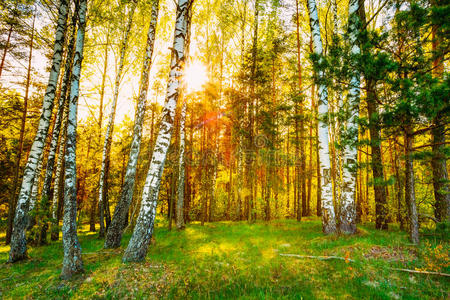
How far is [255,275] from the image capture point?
4.85m

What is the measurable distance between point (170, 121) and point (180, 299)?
4469mm

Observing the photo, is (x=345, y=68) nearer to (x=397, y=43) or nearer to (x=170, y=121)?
(x=397, y=43)

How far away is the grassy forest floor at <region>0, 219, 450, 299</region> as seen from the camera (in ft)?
12.7

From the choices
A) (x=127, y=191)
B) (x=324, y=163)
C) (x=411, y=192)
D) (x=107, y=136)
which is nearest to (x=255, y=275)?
(x=411, y=192)

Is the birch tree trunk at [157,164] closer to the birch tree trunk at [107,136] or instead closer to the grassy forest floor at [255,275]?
the grassy forest floor at [255,275]

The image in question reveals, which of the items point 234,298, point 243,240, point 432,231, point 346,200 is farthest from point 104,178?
point 432,231

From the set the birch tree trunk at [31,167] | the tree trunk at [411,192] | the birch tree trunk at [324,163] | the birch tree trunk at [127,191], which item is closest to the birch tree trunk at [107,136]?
the birch tree trunk at [127,191]

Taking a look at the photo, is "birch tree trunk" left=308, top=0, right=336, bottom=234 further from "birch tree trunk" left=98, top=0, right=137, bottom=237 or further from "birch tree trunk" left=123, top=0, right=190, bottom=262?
"birch tree trunk" left=98, top=0, right=137, bottom=237

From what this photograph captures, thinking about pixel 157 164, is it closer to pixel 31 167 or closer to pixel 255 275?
pixel 255 275

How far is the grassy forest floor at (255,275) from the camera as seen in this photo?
386 cm

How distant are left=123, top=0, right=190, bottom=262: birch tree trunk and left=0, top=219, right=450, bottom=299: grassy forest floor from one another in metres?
0.46

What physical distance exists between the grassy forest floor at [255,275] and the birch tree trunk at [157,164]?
465mm

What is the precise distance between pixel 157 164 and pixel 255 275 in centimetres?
402

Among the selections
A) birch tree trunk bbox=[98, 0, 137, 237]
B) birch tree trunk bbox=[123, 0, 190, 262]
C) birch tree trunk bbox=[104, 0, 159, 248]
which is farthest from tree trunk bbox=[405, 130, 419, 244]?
birch tree trunk bbox=[98, 0, 137, 237]
